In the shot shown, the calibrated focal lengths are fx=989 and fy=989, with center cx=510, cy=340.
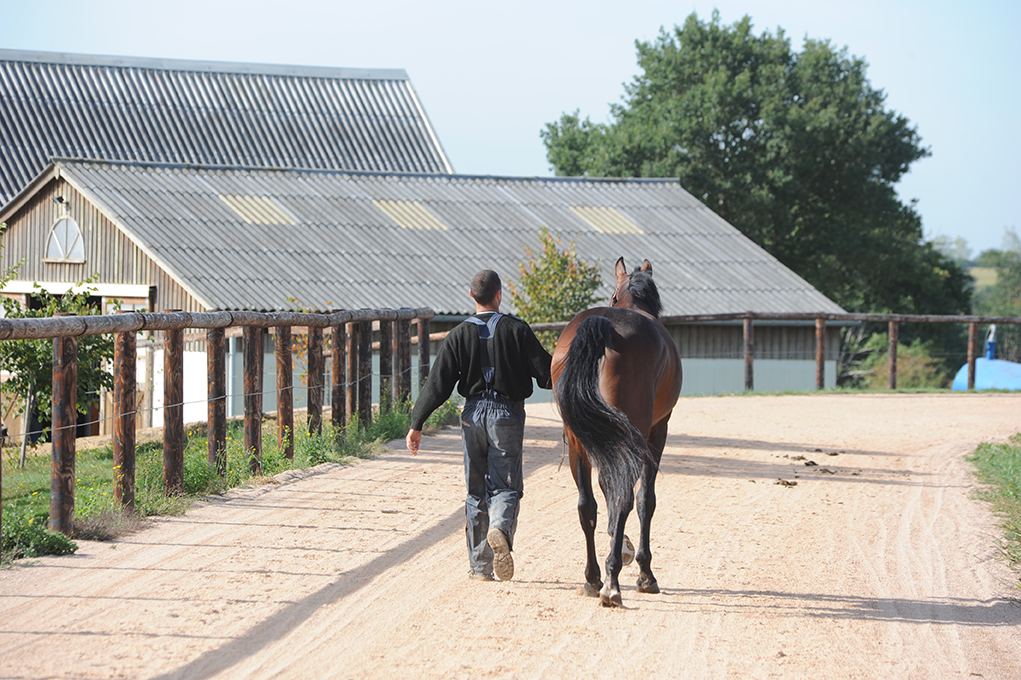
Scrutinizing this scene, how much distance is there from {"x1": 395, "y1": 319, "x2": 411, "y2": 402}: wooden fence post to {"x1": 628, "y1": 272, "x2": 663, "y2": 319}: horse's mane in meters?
5.58

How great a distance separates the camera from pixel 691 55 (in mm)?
36500

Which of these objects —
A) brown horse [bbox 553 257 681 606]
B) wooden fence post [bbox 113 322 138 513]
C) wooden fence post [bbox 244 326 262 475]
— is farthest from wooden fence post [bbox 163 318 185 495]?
brown horse [bbox 553 257 681 606]

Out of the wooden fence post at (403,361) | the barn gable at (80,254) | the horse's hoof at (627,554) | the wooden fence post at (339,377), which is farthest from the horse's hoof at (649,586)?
the barn gable at (80,254)

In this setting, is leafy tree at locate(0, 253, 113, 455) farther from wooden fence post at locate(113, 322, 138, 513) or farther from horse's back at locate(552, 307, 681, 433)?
horse's back at locate(552, 307, 681, 433)

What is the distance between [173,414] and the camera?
6.81m

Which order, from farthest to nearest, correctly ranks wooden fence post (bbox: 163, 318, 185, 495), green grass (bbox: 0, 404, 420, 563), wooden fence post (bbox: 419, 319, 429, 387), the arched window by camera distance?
the arched window, wooden fence post (bbox: 419, 319, 429, 387), wooden fence post (bbox: 163, 318, 185, 495), green grass (bbox: 0, 404, 420, 563)

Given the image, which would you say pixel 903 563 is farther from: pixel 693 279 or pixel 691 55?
pixel 691 55

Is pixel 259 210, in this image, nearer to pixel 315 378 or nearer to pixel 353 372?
pixel 353 372

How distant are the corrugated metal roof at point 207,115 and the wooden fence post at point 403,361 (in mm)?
21439

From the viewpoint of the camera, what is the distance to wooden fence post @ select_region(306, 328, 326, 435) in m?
8.89

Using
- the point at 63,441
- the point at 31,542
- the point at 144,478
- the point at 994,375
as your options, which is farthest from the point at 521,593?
the point at 994,375

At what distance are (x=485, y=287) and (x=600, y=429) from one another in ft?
3.32

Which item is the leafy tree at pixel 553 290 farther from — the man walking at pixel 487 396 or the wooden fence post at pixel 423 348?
the man walking at pixel 487 396

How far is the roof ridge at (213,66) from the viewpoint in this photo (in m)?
32.6
